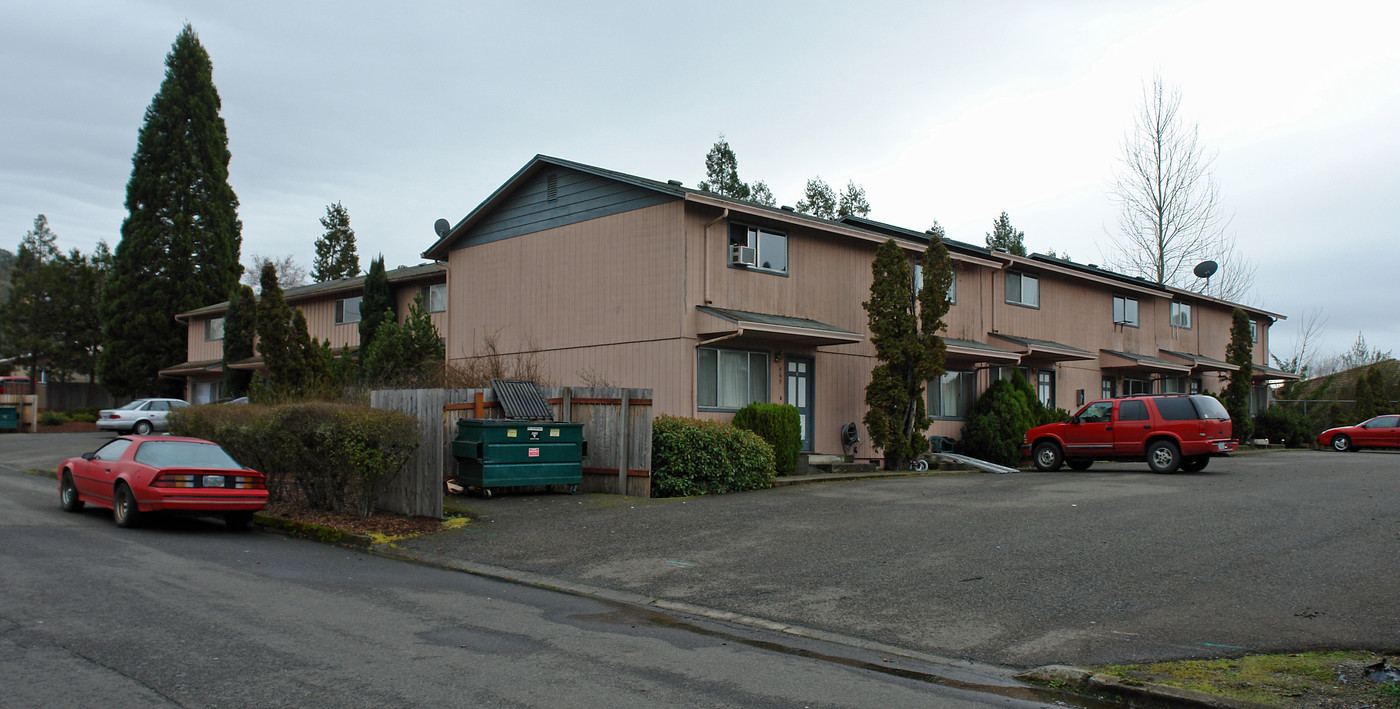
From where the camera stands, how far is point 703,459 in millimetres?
16484

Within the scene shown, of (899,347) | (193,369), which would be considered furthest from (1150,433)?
(193,369)

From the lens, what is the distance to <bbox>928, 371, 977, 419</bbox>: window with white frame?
25797 mm

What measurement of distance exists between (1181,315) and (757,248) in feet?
77.5

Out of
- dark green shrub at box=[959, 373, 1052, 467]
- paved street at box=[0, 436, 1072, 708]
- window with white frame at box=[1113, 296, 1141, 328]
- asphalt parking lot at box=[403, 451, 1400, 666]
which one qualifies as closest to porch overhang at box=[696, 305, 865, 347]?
asphalt parking lot at box=[403, 451, 1400, 666]

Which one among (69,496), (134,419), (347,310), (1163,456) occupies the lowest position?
(69,496)

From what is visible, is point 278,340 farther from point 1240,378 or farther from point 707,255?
point 1240,378

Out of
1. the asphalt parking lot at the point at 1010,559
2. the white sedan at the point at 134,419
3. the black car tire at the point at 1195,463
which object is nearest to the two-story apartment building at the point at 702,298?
the asphalt parking lot at the point at 1010,559

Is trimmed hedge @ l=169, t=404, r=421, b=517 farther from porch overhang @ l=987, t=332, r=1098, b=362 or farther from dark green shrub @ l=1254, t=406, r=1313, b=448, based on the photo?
dark green shrub @ l=1254, t=406, r=1313, b=448

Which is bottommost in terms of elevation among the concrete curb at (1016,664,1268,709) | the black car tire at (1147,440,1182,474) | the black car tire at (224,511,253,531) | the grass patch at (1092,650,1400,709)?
the concrete curb at (1016,664,1268,709)

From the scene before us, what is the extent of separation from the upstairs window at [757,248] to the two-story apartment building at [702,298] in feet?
0.10

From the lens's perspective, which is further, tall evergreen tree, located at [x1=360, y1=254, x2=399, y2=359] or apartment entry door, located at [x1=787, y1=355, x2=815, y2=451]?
tall evergreen tree, located at [x1=360, y1=254, x2=399, y2=359]

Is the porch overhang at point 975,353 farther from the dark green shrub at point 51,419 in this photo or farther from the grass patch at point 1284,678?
the dark green shrub at point 51,419

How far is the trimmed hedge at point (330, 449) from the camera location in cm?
1290

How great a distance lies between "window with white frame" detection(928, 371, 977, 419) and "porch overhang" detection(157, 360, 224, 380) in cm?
2722
